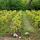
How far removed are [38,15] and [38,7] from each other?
1471 millimetres

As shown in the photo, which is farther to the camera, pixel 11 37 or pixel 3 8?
pixel 3 8

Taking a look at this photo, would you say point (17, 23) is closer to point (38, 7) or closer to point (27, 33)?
point (27, 33)

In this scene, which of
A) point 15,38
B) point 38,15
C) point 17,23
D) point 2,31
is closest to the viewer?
point 15,38

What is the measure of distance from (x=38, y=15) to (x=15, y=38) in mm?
1890

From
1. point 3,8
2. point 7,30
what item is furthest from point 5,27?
point 3,8

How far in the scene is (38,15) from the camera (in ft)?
21.2

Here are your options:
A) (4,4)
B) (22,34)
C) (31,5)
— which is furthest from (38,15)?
(4,4)

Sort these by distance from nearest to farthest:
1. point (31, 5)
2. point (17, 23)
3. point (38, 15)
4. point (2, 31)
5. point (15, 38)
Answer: point (15, 38), point (2, 31), point (17, 23), point (38, 15), point (31, 5)

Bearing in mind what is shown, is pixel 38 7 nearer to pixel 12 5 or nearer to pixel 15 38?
pixel 12 5

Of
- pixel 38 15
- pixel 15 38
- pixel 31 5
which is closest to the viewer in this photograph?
pixel 15 38

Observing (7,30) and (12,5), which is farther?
(12,5)

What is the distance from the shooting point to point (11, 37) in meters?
5.04

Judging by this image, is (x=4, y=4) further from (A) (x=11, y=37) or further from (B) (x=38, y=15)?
(A) (x=11, y=37)

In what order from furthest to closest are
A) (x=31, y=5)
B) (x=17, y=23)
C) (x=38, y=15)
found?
(x=31, y=5), (x=38, y=15), (x=17, y=23)
